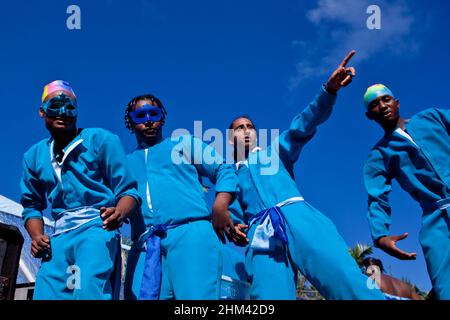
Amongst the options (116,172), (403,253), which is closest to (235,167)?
(116,172)

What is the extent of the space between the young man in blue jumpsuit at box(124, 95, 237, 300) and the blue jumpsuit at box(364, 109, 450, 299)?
133 cm

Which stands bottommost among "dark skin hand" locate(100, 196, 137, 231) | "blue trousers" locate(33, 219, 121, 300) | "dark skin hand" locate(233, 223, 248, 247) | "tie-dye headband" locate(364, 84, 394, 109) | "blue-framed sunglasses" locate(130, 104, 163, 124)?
"blue trousers" locate(33, 219, 121, 300)

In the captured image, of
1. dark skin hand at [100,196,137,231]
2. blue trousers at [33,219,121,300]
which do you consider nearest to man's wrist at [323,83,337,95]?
dark skin hand at [100,196,137,231]

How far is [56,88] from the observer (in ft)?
13.8

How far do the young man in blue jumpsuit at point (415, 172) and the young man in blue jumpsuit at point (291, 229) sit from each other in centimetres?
68

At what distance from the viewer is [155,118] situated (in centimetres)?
468

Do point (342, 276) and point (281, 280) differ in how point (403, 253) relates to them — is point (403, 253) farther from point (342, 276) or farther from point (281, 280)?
point (281, 280)

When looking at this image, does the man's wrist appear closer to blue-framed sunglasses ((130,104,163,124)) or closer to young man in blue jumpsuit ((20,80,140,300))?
blue-framed sunglasses ((130,104,163,124))

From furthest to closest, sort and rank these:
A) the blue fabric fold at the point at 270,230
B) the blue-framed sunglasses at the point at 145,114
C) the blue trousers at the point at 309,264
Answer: the blue-framed sunglasses at the point at 145,114 < the blue fabric fold at the point at 270,230 < the blue trousers at the point at 309,264

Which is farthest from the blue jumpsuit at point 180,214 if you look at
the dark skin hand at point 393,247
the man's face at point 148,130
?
the dark skin hand at point 393,247

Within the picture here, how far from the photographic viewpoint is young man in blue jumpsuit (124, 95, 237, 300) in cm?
383

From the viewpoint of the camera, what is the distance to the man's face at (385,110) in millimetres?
4688

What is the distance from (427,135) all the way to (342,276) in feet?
5.15

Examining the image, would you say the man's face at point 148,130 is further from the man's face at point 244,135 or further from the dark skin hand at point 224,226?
the dark skin hand at point 224,226
